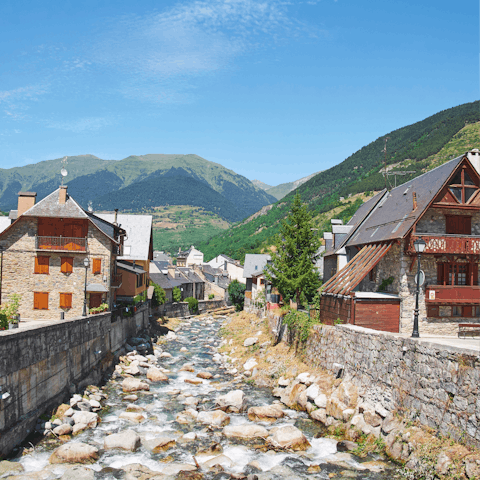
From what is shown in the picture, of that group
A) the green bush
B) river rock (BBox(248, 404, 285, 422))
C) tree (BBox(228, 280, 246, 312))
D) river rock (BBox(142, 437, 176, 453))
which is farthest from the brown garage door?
tree (BBox(228, 280, 246, 312))

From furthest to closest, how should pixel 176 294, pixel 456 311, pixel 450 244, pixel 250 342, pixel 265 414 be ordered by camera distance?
pixel 176 294
pixel 250 342
pixel 456 311
pixel 450 244
pixel 265 414

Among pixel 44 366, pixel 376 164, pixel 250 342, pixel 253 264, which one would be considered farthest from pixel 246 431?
pixel 376 164

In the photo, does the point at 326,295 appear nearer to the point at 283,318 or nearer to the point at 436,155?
the point at 283,318

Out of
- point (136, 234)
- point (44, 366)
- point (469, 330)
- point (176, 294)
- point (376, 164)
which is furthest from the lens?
point (376, 164)

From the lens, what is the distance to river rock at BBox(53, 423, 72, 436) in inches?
728

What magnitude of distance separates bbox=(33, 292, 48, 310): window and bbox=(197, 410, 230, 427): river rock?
17.8m

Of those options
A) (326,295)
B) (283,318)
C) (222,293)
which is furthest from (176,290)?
(326,295)

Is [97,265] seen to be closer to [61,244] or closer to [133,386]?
[61,244]

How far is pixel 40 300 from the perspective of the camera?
32.9 metres

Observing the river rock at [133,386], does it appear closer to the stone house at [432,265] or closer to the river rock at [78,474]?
the river rock at [78,474]

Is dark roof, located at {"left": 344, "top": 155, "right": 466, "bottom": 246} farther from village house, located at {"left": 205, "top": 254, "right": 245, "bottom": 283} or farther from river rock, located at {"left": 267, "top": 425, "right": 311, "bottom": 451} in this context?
village house, located at {"left": 205, "top": 254, "right": 245, "bottom": 283}

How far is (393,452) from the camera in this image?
16125 millimetres

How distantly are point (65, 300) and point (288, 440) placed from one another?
73.7 feet

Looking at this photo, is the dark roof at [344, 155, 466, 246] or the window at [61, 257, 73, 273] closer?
the dark roof at [344, 155, 466, 246]
